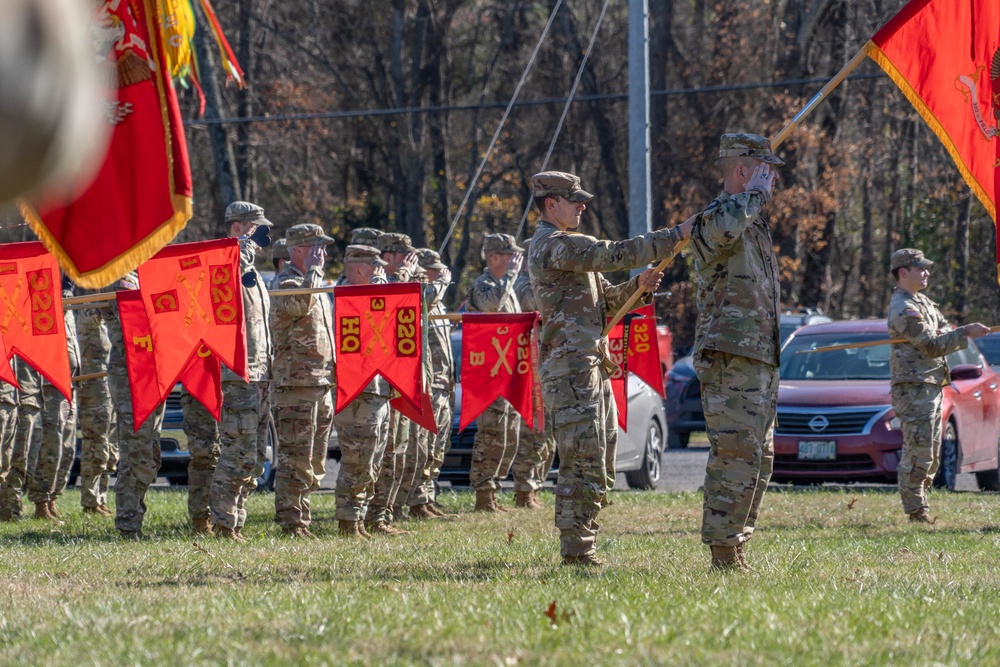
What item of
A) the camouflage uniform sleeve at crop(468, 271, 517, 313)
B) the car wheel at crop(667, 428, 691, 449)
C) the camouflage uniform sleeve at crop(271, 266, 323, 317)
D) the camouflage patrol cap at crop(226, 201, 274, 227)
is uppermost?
the camouflage patrol cap at crop(226, 201, 274, 227)

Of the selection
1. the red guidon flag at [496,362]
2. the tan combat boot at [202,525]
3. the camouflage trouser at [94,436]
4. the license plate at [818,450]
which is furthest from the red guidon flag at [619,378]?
the camouflage trouser at [94,436]

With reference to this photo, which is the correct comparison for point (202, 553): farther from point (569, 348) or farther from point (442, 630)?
point (442, 630)

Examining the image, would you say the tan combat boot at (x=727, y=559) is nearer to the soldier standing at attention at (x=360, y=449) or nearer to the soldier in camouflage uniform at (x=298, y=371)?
the soldier standing at attention at (x=360, y=449)

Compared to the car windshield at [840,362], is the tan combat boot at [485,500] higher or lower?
lower

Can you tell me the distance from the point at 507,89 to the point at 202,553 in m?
29.3

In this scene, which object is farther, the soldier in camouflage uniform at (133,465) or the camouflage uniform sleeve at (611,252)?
the soldier in camouflage uniform at (133,465)

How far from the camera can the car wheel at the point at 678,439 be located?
71.8 feet

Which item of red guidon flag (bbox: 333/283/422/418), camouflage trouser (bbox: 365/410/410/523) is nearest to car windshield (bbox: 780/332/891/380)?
camouflage trouser (bbox: 365/410/410/523)

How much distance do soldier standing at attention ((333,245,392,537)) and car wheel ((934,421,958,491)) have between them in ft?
21.8

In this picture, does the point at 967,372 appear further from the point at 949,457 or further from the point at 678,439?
the point at 678,439

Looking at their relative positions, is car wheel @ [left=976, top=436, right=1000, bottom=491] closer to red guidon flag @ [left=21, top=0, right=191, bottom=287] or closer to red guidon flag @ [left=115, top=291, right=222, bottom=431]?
red guidon flag @ [left=115, top=291, right=222, bottom=431]

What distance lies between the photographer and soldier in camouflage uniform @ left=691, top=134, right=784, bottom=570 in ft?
22.3

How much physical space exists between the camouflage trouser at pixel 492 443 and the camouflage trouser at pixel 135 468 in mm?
3145

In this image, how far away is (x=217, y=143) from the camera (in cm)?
2828
